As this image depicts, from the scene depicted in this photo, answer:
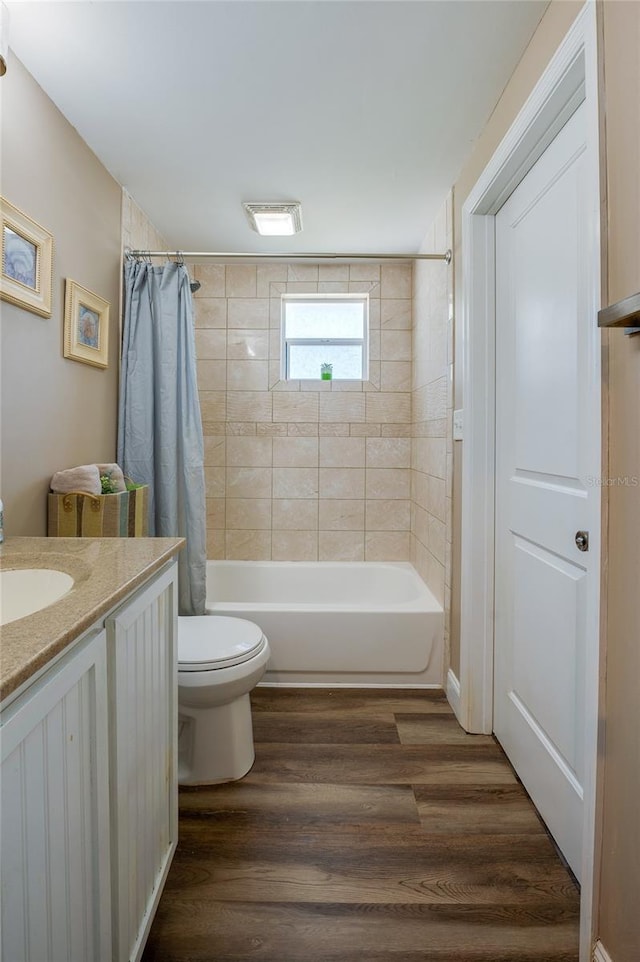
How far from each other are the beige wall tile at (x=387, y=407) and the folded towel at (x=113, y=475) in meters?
1.65

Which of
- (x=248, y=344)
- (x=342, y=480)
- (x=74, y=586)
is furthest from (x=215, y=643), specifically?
(x=248, y=344)

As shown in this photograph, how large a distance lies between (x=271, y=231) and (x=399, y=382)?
117 cm

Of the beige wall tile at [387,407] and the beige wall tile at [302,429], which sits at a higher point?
the beige wall tile at [387,407]

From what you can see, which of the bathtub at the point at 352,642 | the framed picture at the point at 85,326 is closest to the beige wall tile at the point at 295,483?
the bathtub at the point at 352,642

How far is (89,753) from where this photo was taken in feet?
2.52

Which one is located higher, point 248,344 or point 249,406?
point 248,344

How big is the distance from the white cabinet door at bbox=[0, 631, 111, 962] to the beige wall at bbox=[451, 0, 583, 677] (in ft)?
5.22

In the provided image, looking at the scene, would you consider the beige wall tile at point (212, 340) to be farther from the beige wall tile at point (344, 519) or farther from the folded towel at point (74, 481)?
the folded towel at point (74, 481)

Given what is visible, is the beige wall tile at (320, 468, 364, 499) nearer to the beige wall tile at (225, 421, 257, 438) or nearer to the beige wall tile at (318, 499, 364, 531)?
the beige wall tile at (318, 499, 364, 531)

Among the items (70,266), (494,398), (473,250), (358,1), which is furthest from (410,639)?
(358,1)

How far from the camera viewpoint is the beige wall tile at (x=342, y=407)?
3.08 meters

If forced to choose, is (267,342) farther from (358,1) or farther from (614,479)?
(614,479)

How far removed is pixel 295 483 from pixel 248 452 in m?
0.37

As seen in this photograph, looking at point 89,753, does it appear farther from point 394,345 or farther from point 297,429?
point 394,345
